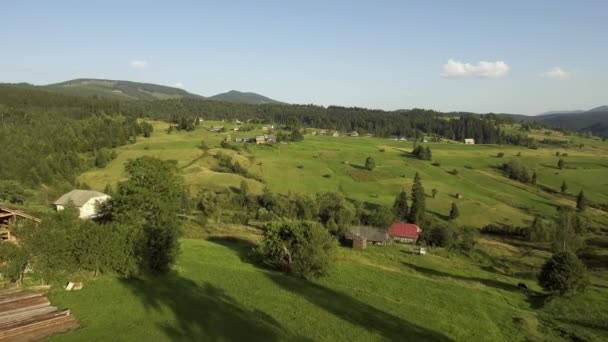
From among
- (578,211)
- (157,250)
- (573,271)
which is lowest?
(578,211)

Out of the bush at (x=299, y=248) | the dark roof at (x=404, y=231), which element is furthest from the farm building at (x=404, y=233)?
the bush at (x=299, y=248)

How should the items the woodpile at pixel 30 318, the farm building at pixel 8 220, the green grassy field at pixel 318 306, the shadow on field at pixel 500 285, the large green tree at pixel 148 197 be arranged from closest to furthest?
the woodpile at pixel 30 318
the green grassy field at pixel 318 306
the farm building at pixel 8 220
the shadow on field at pixel 500 285
the large green tree at pixel 148 197

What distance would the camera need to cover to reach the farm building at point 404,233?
68.1 m

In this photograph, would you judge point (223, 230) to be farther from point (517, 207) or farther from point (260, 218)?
point (517, 207)

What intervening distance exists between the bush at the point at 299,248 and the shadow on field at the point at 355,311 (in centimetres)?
138

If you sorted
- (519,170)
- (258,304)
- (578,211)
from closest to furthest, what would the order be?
(258,304) → (578,211) → (519,170)

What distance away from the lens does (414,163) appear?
126 meters

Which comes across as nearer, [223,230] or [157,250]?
[157,250]

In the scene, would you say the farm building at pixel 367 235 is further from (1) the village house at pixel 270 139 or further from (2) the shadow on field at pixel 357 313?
(1) the village house at pixel 270 139

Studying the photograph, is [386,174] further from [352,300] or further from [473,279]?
[352,300]

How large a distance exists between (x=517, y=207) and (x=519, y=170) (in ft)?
95.5

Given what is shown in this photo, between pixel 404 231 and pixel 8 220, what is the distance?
171ft

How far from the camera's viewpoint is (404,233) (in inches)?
2719

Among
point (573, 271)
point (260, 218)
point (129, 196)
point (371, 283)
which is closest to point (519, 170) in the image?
point (260, 218)
